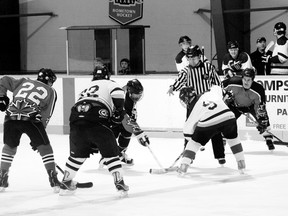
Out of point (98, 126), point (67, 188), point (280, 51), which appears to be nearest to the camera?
point (98, 126)

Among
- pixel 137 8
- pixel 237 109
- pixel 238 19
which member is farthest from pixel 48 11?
pixel 237 109

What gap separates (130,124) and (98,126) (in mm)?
942

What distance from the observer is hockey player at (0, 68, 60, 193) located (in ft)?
21.2

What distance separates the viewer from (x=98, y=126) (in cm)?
612

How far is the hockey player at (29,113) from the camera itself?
21.2ft

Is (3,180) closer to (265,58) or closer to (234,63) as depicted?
(234,63)

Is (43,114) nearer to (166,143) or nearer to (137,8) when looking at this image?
(166,143)

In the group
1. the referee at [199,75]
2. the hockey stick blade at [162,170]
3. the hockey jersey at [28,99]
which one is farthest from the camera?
the referee at [199,75]

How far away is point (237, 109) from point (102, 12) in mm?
7117

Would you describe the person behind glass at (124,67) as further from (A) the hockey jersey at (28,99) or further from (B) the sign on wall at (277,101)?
(A) the hockey jersey at (28,99)

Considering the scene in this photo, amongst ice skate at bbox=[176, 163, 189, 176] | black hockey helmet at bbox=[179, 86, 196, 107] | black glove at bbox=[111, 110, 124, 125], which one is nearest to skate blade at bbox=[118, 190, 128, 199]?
black glove at bbox=[111, 110, 124, 125]

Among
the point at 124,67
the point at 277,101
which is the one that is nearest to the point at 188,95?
the point at 277,101

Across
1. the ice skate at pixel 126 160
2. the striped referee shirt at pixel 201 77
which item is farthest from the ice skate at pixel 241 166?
the ice skate at pixel 126 160

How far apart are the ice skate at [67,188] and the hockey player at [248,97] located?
115 inches
